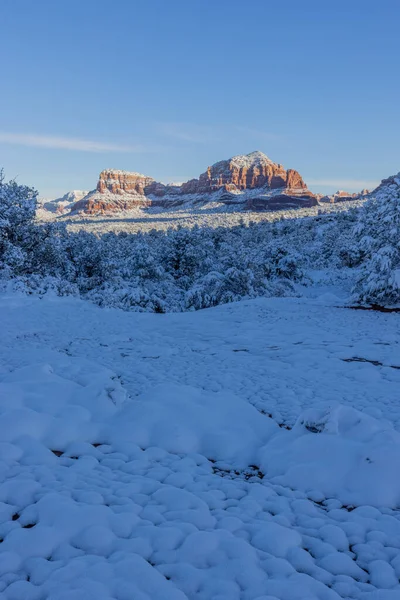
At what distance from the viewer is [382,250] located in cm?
1420

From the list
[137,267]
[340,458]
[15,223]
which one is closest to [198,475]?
[340,458]

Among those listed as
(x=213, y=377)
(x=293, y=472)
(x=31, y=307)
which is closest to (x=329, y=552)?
(x=293, y=472)

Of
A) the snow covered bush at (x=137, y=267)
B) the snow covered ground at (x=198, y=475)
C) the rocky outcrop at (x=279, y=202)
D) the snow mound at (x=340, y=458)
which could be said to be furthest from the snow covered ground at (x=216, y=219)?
the snow mound at (x=340, y=458)

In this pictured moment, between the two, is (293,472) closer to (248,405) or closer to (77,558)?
(248,405)

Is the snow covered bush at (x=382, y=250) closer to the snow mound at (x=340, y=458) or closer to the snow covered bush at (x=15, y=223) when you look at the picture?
the snow mound at (x=340, y=458)

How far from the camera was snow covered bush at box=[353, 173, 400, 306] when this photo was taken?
46.4 ft

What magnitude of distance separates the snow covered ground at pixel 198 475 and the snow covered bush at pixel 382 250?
6410mm

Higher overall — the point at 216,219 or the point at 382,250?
the point at 216,219

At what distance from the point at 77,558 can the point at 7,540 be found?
0.52m

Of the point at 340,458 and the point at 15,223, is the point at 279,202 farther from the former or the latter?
the point at 340,458

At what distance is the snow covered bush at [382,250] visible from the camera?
14141mm

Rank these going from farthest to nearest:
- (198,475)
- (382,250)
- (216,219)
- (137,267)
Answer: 1. (216,219)
2. (137,267)
3. (382,250)
4. (198,475)

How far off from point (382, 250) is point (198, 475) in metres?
12.9

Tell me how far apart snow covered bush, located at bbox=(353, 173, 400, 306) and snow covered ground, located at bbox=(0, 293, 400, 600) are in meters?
6.41
